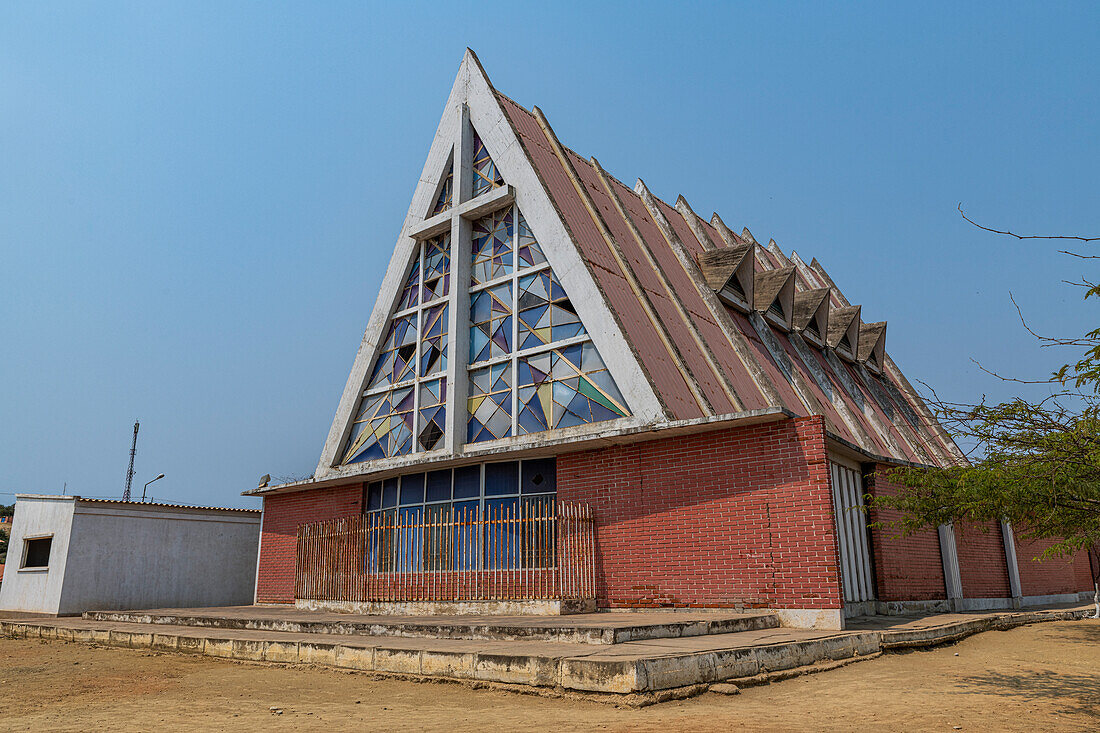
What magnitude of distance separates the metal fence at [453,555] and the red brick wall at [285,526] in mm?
621

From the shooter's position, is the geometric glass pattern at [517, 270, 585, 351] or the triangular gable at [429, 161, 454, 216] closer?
the geometric glass pattern at [517, 270, 585, 351]

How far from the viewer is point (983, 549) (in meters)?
17.0

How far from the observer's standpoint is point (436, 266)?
Result: 17516 mm

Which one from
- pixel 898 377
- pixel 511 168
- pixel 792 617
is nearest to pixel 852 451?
pixel 792 617

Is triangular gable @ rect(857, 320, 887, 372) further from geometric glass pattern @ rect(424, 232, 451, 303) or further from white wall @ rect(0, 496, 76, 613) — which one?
white wall @ rect(0, 496, 76, 613)

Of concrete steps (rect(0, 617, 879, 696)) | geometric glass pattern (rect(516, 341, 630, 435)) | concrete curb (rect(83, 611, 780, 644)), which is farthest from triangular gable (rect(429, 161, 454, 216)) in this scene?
concrete steps (rect(0, 617, 879, 696))

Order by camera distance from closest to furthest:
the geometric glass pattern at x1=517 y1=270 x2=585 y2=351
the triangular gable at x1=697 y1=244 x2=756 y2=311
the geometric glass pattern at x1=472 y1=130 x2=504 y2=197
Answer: the geometric glass pattern at x1=517 y1=270 x2=585 y2=351 → the geometric glass pattern at x1=472 y1=130 x2=504 y2=197 → the triangular gable at x1=697 y1=244 x2=756 y2=311

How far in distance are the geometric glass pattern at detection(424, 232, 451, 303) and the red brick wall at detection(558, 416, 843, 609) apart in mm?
6207

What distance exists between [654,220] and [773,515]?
10481 millimetres

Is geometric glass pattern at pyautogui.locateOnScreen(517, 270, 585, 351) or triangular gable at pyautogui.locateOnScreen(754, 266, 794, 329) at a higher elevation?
triangular gable at pyautogui.locateOnScreen(754, 266, 794, 329)

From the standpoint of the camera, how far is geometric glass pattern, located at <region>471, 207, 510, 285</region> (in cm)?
1603

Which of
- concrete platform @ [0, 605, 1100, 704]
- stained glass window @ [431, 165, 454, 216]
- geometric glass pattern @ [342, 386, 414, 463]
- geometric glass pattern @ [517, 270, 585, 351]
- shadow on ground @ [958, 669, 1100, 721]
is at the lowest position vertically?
shadow on ground @ [958, 669, 1100, 721]

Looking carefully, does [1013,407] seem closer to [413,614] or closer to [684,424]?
[684,424]

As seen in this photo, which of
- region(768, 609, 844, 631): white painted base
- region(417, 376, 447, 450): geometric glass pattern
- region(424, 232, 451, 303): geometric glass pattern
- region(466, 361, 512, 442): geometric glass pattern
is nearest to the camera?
region(768, 609, 844, 631): white painted base
